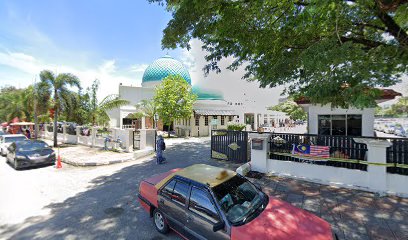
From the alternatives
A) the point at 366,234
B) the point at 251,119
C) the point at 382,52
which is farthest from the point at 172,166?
the point at 251,119

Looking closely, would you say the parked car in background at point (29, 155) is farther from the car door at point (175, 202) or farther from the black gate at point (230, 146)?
the car door at point (175, 202)

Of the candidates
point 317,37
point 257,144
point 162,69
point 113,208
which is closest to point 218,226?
point 113,208

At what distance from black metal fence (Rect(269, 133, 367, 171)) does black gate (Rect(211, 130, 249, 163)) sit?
1.85 meters

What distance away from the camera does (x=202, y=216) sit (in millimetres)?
3424

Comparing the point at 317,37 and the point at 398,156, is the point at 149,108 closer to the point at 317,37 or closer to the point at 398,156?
the point at 317,37

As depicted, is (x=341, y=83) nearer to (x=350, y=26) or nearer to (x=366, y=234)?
(x=350, y=26)

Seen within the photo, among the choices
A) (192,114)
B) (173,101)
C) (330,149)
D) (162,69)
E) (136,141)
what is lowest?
(136,141)

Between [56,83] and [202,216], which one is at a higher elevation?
[56,83]

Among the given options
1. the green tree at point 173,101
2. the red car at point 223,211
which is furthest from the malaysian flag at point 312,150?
the green tree at point 173,101

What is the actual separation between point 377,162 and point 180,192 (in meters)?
6.23

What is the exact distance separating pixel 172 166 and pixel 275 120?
1632 inches

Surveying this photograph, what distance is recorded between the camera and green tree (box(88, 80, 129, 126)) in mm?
17656

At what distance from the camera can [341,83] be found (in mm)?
5457

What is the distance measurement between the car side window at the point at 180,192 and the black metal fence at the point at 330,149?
5.33 metres
